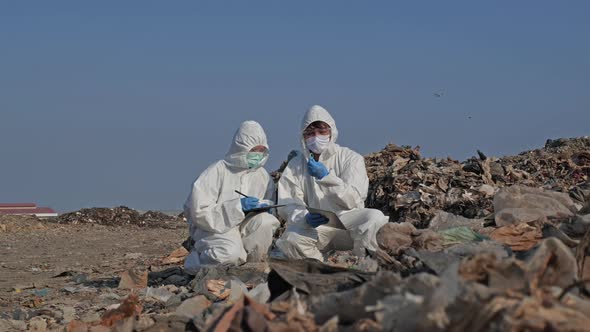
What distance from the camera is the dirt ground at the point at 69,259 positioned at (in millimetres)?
7922

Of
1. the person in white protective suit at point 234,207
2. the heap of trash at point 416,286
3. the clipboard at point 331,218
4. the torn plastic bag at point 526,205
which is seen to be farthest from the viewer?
the person in white protective suit at point 234,207

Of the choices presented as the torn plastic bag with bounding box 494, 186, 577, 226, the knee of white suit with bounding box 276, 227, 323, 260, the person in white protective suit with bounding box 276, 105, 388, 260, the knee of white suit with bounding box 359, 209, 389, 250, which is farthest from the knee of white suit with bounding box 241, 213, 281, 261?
the torn plastic bag with bounding box 494, 186, 577, 226

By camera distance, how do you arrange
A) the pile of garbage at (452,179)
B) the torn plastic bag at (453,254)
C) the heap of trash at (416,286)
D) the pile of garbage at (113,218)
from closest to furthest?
1. the heap of trash at (416,286)
2. the torn plastic bag at (453,254)
3. the pile of garbage at (452,179)
4. the pile of garbage at (113,218)

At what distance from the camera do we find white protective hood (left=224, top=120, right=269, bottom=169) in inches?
340

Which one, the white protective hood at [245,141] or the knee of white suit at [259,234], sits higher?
→ the white protective hood at [245,141]

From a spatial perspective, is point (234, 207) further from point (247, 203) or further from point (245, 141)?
point (245, 141)

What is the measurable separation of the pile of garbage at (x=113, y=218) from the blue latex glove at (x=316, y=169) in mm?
14050

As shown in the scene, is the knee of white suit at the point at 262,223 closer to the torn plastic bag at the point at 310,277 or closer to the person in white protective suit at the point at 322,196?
the person in white protective suit at the point at 322,196

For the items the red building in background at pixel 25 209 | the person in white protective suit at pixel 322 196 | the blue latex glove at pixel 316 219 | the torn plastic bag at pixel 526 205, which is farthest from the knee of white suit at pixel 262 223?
the red building in background at pixel 25 209

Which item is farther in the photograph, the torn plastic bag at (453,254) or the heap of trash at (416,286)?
the torn plastic bag at (453,254)

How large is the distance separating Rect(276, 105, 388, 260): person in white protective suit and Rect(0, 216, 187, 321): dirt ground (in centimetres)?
177

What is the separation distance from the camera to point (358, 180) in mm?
8406

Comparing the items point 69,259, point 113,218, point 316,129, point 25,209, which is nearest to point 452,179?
point 316,129

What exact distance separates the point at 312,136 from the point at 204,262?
167 cm
